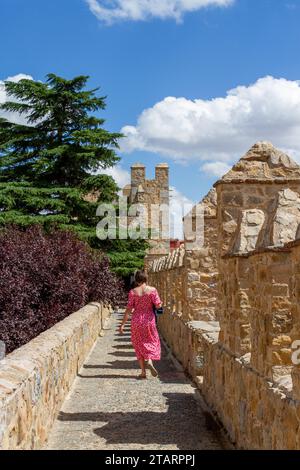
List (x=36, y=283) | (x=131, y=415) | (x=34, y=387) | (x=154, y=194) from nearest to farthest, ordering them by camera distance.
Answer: (x=34, y=387) → (x=131, y=415) → (x=36, y=283) → (x=154, y=194)

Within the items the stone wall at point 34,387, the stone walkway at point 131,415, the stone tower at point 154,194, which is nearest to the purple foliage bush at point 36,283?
the stone walkway at point 131,415

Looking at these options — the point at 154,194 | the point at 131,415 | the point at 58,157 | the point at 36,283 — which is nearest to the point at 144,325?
the point at 131,415

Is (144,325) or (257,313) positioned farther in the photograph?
(144,325)

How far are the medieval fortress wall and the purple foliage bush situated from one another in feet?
12.0

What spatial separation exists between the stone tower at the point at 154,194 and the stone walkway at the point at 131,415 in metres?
21.2

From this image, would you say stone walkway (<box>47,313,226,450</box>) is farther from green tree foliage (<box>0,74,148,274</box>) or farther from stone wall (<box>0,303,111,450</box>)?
green tree foliage (<box>0,74,148,274</box>)

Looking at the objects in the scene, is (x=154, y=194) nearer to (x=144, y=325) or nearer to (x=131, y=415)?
(x=144, y=325)

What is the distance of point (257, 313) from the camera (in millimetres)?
5398

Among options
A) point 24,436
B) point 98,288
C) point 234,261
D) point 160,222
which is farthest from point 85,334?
point 160,222

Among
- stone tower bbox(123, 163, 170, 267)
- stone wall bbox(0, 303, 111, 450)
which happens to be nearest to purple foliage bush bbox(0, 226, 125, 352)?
stone wall bbox(0, 303, 111, 450)

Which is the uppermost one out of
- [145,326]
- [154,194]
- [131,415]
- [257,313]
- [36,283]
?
[154,194]

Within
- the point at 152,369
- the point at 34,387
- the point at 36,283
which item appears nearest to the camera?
the point at 34,387

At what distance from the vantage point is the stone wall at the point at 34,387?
14.1 ft

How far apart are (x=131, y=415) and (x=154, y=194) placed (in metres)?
26.8
